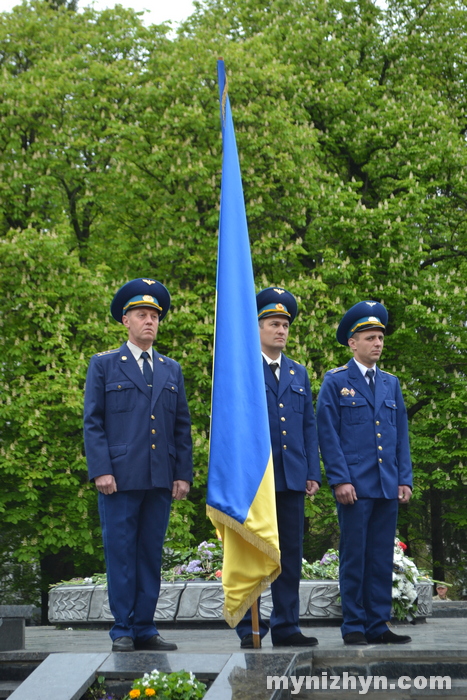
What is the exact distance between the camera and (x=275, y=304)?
5.75m

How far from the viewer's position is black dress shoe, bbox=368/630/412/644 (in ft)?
18.3

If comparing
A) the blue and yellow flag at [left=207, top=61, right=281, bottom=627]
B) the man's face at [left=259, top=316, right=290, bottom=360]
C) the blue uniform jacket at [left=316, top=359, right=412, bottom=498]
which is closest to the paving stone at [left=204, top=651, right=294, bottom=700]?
the blue and yellow flag at [left=207, top=61, right=281, bottom=627]

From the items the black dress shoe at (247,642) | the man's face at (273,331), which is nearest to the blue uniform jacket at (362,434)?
the man's face at (273,331)

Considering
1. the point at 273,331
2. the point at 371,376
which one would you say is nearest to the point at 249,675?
the point at 273,331

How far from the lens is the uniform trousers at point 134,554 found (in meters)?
5.21

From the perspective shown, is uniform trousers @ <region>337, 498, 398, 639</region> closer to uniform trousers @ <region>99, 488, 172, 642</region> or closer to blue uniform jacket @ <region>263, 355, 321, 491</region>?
blue uniform jacket @ <region>263, 355, 321, 491</region>

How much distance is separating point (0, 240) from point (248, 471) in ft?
33.9

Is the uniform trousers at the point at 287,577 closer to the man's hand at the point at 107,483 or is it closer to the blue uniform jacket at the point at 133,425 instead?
the blue uniform jacket at the point at 133,425

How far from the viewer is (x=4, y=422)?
14.3 m

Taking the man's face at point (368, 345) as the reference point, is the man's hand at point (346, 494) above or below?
below

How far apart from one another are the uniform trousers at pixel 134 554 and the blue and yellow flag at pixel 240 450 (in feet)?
1.67

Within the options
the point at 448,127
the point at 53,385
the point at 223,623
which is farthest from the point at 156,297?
the point at 448,127

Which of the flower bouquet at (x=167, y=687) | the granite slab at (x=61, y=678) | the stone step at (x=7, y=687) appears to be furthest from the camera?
the stone step at (x=7, y=687)

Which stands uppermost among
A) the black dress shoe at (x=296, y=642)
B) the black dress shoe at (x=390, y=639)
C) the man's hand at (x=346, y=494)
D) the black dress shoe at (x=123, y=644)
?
the man's hand at (x=346, y=494)
